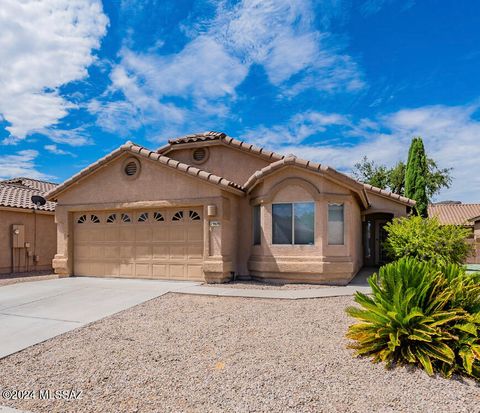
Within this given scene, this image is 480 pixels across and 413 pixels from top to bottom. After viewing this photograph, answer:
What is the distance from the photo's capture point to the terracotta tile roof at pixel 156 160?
1172 centimetres

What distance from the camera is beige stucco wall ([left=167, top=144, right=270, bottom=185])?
14.0 metres

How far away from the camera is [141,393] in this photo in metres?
4.38

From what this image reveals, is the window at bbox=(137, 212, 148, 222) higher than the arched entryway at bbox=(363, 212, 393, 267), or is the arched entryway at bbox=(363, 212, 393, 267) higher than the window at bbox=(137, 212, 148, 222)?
the window at bbox=(137, 212, 148, 222)

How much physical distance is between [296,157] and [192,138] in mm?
4991

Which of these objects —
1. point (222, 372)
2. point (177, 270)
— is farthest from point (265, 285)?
point (222, 372)

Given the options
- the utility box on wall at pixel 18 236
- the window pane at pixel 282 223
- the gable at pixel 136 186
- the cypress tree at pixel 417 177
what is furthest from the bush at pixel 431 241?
the utility box on wall at pixel 18 236

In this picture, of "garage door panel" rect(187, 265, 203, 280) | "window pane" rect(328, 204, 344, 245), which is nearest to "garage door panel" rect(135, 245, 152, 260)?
"garage door panel" rect(187, 265, 203, 280)

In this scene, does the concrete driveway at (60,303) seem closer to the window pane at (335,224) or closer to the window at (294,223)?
the window at (294,223)

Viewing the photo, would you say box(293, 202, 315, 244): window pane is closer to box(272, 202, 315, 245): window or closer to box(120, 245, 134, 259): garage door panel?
box(272, 202, 315, 245): window

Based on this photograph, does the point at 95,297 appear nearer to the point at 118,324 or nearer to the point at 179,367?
the point at 118,324

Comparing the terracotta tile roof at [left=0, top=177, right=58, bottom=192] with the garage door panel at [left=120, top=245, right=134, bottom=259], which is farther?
the terracotta tile roof at [left=0, top=177, right=58, bottom=192]

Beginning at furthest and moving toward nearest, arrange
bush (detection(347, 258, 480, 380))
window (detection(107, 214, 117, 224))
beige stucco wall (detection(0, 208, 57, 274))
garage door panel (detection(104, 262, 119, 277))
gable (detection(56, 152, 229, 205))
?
beige stucco wall (detection(0, 208, 57, 274)), window (detection(107, 214, 117, 224)), garage door panel (detection(104, 262, 119, 277)), gable (detection(56, 152, 229, 205)), bush (detection(347, 258, 480, 380))

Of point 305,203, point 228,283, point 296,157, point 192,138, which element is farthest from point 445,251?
point 192,138

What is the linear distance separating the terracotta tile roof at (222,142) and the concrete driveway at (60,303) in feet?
18.2
